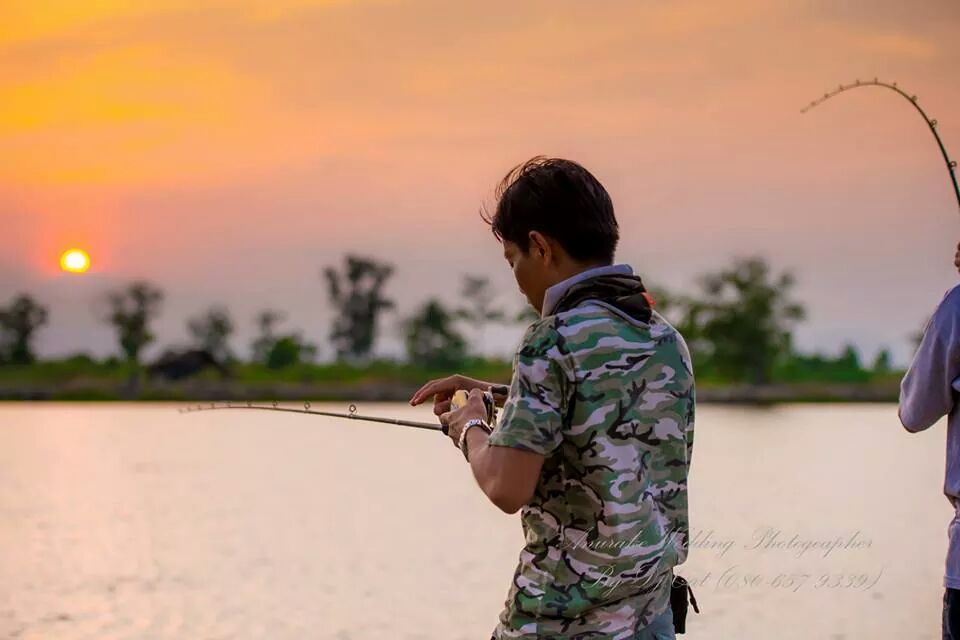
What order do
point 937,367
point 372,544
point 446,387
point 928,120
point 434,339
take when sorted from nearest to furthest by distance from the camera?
point 446,387 → point 937,367 → point 928,120 → point 372,544 → point 434,339

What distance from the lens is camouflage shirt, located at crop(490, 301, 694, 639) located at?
2.32 metres

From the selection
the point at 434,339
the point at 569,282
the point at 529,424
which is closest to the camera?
the point at 529,424

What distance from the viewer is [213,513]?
21.0 metres

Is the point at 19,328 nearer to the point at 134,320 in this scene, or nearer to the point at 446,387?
the point at 134,320

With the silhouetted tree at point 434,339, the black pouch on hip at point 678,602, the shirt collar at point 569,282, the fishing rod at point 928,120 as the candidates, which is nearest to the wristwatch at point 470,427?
the shirt collar at point 569,282

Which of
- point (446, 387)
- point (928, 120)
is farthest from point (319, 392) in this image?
point (446, 387)

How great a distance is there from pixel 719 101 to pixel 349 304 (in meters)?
33.7

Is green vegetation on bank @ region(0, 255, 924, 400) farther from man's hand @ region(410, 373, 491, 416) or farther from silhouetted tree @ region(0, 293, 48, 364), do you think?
man's hand @ region(410, 373, 491, 416)

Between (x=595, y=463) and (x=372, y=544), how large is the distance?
15001mm

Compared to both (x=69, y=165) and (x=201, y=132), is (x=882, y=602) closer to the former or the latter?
(x=201, y=132)

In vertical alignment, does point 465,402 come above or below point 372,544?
above

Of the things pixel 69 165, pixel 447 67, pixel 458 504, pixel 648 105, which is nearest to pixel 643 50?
pixel 648 105

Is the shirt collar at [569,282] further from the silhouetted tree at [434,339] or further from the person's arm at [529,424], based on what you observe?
the silhouetted tree at [434,339]

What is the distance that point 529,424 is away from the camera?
7.54ft
